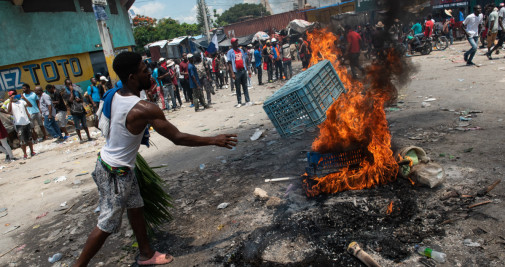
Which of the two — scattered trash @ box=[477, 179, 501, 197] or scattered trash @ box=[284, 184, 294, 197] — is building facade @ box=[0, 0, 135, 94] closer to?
scattered trash @ box=[284, 184, 294, 197]

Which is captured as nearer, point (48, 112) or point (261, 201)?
point (261, 201)

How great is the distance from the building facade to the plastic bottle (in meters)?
14.3

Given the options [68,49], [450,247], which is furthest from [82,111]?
[450,247]

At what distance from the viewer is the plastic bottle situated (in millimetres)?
2520

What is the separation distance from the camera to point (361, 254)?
2.58 m

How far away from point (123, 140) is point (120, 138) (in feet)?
0.10

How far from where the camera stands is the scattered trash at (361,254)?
2500 mm

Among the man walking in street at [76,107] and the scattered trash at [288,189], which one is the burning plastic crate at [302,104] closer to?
the scattered trash at [288,189]

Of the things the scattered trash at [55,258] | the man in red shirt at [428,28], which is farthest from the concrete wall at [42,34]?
the man in red shirt at [428,28]

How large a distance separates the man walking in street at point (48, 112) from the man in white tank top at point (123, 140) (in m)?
8.39

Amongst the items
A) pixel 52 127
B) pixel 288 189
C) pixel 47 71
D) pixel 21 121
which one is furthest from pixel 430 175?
pixel 47 71

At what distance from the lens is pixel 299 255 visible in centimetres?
285

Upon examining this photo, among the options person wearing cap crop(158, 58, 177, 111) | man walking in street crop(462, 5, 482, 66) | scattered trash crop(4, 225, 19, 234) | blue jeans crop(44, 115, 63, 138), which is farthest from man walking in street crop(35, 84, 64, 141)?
man walking in street crop(462, 5, 482, 66)

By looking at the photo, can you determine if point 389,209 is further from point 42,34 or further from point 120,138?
point 42,34
